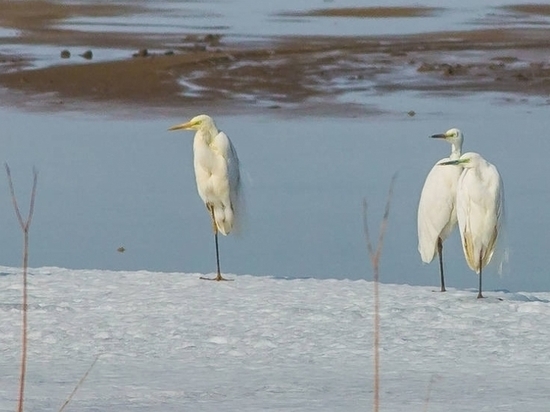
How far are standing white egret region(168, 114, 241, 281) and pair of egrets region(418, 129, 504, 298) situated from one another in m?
1.08

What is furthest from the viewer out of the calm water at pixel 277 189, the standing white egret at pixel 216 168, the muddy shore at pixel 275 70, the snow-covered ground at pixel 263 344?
the muddy shore at pixel 275 70

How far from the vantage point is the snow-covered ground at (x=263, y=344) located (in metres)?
5.04

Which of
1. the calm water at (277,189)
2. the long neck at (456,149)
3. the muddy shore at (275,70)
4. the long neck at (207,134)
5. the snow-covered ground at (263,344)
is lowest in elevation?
the muddy shore at (275,70)

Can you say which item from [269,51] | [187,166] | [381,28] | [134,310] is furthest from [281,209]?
[381,28]

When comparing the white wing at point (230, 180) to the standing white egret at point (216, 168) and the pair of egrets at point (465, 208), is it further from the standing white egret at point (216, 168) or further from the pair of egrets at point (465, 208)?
the pair of egrets at point (465, 208)

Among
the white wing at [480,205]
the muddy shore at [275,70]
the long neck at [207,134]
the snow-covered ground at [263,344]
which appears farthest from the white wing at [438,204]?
the muddy shore at [275,70]

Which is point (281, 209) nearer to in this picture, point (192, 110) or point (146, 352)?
point (146, 352)

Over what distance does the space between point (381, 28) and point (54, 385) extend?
1704 cm

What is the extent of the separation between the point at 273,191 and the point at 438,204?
9.25 feet

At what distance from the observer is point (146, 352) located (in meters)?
6.08

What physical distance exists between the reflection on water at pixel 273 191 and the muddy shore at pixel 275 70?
1384 millimetres

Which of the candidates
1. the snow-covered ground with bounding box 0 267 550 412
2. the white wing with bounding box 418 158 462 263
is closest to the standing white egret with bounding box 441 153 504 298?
the white wing with bounding box 418 158 462 263

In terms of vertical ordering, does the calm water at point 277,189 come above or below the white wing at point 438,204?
below

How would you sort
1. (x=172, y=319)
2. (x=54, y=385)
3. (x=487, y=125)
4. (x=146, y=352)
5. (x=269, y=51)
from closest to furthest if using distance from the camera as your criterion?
(x=54, y=385) < (x=146, y=352) < (x=172, y=319) < (x=487, y=125) < (x=269, y=51)
